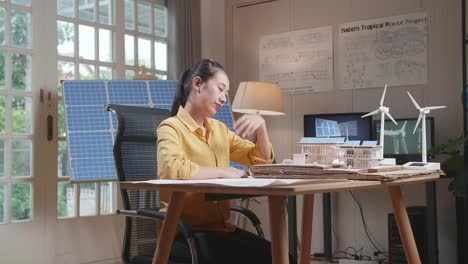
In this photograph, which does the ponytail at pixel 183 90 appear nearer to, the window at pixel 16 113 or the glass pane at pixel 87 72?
the window at pixel 16 113

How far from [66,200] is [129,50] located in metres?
1.26

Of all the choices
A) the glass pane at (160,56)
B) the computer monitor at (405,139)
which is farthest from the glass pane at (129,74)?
the computer monitor at (405,139)

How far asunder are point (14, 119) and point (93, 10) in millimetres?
1038

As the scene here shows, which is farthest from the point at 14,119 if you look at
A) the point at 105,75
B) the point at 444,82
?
the point at 444,82

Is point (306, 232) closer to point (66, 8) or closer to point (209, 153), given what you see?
point (209, 153)

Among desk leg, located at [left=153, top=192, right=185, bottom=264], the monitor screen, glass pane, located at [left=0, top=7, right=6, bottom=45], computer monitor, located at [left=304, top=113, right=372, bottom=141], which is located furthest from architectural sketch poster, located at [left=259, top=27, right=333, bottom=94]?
desk leg, located at [left=153, top=192, right=185, bottom=264]

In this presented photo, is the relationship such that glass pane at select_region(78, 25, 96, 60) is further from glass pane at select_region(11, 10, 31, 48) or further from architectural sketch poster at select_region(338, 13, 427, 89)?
architectural sketch poster at select_region(338, 13, 427, 89)

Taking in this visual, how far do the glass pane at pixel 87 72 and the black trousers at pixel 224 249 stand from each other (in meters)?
2.61

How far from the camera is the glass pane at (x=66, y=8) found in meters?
4.07

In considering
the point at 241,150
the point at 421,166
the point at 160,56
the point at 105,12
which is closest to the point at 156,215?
the point at 241,150

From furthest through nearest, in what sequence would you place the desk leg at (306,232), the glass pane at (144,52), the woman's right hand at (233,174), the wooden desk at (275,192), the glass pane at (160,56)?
1. the glass pane at (160,56)
2. the glass pane at (144,52)
3. the desk leg at (306,232)
4. the woman's right hand at (233,174)
5. the wooden desk at (275,192)

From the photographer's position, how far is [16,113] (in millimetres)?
3760

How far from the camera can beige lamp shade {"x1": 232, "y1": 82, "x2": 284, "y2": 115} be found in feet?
14.1

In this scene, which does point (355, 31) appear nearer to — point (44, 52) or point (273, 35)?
point (273, 35)
